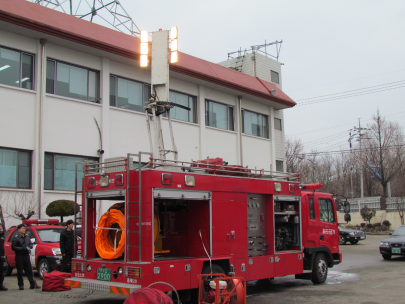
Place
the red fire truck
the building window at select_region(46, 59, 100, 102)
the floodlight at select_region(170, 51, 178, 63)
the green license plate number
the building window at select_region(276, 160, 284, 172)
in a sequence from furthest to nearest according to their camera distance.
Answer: the building window at select_region(276, 160, 284, 172) < the building window at select_region(46, 59, 100, 102) < the floodlight at select_region(170, 51, 178, 63) < the green license plate number < the red fire truck

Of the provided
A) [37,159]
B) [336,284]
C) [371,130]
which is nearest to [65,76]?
[37,159]

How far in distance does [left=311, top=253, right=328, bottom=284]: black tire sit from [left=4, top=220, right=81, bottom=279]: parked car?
6839 mm

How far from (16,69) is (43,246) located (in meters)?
7.83

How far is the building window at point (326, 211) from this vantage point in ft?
41.7

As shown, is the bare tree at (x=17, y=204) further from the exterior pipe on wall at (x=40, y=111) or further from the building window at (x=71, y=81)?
the building window at (x=71, y=81)

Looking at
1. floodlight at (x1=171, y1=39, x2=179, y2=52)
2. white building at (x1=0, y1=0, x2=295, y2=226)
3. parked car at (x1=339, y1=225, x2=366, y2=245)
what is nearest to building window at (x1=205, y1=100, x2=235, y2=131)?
white building at (x1=0, y1=0, x2=295, y2=226)

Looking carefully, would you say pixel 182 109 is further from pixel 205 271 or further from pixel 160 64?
pixel 205 271

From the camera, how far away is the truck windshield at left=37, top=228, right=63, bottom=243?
1375cm

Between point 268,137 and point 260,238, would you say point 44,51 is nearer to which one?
point 260,238

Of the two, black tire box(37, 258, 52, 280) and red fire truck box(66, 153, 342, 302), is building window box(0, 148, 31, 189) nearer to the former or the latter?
black tire box(37, 258, 52, 280)

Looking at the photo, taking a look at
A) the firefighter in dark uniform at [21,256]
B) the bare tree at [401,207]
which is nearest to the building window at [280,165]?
the bare tree at [401,207]

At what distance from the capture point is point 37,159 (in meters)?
17.4

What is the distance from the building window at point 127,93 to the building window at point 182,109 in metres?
1.74

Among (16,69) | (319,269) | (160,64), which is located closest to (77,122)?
(16,69)
